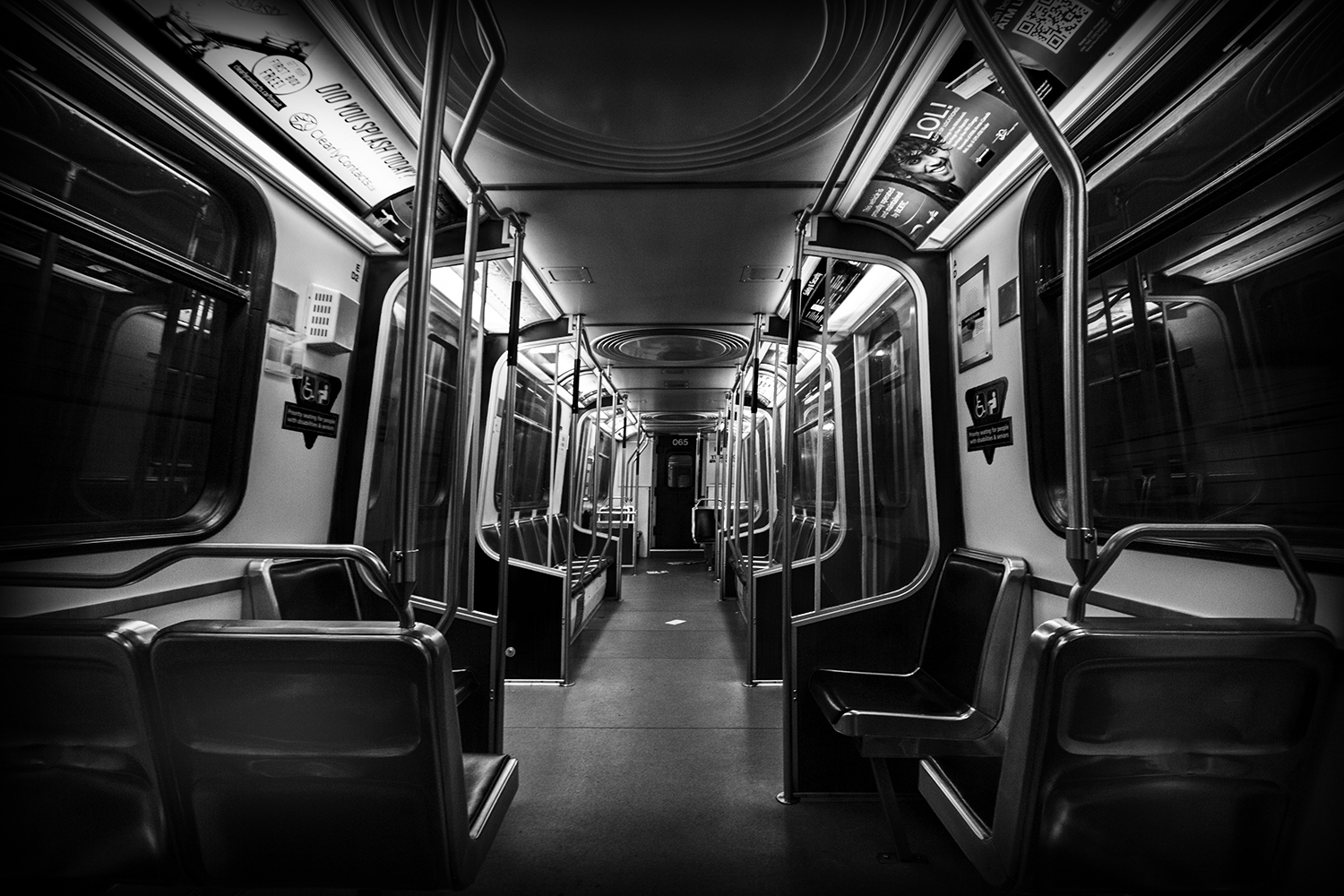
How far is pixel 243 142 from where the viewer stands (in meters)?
2.33

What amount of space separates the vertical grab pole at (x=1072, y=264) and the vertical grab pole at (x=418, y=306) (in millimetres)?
1054

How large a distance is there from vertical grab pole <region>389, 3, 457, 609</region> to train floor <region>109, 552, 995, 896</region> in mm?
1408

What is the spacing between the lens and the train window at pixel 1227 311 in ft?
4.35

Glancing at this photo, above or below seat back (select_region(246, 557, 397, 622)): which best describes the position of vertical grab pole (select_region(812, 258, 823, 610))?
above

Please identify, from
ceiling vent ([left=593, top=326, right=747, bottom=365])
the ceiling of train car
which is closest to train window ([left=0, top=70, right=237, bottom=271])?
the ceiling of train car

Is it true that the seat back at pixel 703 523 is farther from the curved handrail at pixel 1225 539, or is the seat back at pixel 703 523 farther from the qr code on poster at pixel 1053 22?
the curved handrail at pixel 1225 539

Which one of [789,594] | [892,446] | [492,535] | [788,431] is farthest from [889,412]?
[492,535]

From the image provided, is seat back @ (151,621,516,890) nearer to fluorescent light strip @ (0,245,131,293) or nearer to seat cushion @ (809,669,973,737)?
fluorescent light strip @ (0,245,131,293)

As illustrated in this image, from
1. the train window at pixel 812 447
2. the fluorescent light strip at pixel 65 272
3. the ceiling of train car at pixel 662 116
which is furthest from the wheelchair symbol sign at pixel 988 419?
the fluorescent light strip at pixel 65 272

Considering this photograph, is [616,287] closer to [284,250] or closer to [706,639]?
[284,250]

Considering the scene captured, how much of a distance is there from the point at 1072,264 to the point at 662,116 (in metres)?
1.44

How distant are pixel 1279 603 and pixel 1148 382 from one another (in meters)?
0.71

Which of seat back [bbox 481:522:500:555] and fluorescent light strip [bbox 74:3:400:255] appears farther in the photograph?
seat back [bbox 481:522:500:555]

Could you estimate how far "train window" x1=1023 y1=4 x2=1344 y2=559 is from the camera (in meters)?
1.33
